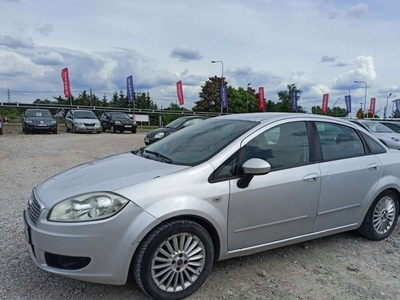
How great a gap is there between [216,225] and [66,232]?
3.89ft

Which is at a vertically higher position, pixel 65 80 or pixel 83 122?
pixel 65 80

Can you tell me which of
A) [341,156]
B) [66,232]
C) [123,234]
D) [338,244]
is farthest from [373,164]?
[66,232]

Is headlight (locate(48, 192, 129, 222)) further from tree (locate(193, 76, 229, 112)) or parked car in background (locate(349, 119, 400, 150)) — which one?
tree (locate(193, 76, 229, 112))

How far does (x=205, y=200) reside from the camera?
281 centimetres

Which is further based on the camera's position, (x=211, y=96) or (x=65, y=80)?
(x=211, y=96)

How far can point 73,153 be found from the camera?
1162 centimetres

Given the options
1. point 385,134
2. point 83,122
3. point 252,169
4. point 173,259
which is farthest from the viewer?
point 83,122

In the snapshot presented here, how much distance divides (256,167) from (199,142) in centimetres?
79

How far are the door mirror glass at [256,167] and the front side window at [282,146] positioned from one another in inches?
6.5

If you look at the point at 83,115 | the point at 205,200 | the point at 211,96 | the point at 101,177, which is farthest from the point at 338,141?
the point at 211,96

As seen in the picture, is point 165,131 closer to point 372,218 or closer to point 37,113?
point 37,113

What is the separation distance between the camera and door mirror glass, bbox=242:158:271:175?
2.90 m

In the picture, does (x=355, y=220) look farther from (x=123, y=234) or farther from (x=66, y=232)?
(x=66, y=232)

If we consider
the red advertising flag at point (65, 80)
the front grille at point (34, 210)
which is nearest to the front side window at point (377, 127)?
the front grille at point (34, 210)
